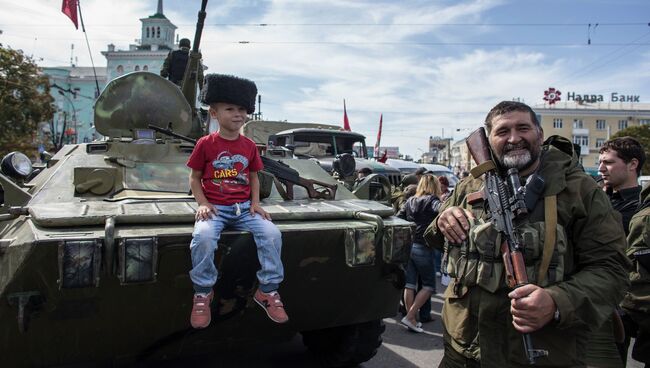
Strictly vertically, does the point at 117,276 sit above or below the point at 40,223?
below

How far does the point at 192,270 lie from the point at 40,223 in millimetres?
858

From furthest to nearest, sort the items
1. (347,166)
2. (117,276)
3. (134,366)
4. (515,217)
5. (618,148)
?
(347,166)
(134,366)
(618,148)
(117,276)
(515,217)

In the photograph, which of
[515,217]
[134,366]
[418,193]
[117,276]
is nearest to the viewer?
[515,217]

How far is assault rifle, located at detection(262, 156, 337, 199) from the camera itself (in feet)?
13.8

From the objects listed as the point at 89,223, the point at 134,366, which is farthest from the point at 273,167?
the point at 134,366

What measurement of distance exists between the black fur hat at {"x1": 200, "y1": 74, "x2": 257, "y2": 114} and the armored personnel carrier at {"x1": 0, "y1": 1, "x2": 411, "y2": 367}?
0.70 metres

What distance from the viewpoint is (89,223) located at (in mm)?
3102

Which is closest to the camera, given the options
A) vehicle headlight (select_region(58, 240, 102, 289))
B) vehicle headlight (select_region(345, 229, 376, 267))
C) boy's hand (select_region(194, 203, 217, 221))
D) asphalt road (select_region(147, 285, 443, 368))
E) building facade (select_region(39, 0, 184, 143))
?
vehicle headlight (select_region(58, 240, 102, 289))

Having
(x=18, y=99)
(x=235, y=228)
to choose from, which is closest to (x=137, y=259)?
(x=235, y=228)

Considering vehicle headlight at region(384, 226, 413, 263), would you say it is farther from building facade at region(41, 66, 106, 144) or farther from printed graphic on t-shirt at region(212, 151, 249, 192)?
building facade at region(41, 66, 106, 144)

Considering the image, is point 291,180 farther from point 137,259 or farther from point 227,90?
point 137,259

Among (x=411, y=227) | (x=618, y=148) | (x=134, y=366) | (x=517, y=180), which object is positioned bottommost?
(x=134, y=366)

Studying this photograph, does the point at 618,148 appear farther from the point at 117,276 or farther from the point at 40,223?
the point at 40,223

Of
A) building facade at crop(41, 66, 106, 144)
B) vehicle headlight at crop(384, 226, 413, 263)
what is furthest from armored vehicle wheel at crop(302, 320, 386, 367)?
building facade at crop(41, 66, 106, 144)
